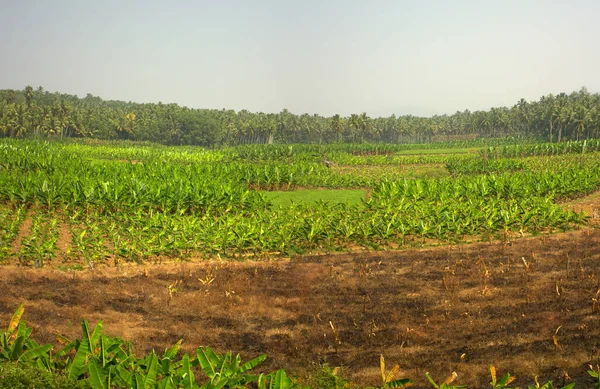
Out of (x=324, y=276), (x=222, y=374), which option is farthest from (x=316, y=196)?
(x=222, y=374)

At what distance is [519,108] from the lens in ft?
384

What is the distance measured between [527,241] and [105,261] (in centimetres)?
1637

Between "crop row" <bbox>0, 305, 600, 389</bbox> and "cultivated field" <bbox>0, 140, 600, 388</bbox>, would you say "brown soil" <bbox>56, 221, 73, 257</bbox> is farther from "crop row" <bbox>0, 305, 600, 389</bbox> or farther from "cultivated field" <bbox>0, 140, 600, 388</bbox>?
"crop row" <bbox>0, 305, 600, 389</bbox>

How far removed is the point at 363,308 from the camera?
1295 cm

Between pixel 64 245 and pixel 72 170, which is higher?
pixel 72 170

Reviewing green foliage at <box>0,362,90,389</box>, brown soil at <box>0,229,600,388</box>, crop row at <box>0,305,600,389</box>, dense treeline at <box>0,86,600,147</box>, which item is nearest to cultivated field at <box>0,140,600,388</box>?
brown soil at <box>0,229,600,388</box>

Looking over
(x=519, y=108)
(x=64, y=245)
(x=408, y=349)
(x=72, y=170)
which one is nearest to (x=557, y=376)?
(x=408, y=349)

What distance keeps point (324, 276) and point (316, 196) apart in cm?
1967

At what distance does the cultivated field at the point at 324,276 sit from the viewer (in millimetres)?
10242

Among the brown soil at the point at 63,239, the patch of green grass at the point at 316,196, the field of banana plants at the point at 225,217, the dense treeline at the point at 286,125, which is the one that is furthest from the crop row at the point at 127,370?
the dense treeline at the point at 286,125

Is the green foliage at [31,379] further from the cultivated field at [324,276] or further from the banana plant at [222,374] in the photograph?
the cultivated field at [324,276]

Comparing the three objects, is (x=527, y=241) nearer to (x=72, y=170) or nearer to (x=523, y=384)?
(x=523, y=384)

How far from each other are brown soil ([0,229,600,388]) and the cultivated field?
53mm

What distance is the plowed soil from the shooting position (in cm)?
957
